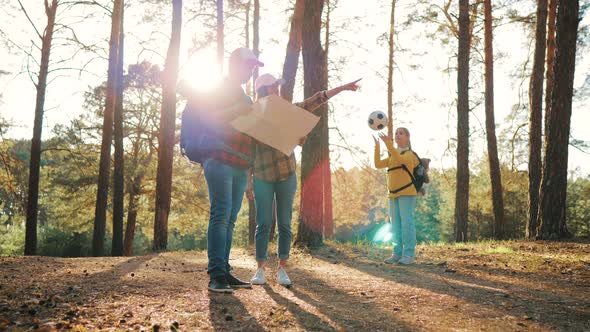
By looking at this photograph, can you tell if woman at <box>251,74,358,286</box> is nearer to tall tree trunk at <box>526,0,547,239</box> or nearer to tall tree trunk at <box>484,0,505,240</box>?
tall tree trunk at <box>526,0,547,239</box>

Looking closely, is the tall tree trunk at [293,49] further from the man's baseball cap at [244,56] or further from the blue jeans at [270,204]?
the man's baseball cap at [244,56]

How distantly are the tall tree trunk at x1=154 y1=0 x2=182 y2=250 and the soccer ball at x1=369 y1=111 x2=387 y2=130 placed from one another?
270 inches

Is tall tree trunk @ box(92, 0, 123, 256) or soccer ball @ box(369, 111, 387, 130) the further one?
tall tree trunk @ box(92, 0, 123, 256)

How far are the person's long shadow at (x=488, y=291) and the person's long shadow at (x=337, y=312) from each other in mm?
1021

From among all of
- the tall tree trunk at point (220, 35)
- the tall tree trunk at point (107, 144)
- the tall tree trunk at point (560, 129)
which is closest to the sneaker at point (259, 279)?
the tall tree trunk at point (560, 129)

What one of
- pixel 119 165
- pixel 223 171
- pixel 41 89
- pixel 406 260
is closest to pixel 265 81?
pixel 223 171

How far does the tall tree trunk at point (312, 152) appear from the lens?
328 inches

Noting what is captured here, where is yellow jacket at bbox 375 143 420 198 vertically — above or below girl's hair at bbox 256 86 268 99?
below

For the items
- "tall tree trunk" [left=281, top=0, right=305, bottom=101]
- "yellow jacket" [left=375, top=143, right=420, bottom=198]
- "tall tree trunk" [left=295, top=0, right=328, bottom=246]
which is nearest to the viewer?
"yellow jacket" [left=375, top=143, right=420, bottom=198]

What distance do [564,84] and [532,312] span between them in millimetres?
7570

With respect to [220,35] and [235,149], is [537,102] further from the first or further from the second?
[235,149]

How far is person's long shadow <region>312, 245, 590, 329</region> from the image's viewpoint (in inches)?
147

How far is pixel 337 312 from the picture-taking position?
144 inches

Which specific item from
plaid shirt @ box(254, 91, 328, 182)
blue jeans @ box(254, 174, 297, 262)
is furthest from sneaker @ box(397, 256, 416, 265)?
plaid shirt @ box(254, 91, 328, 182)
